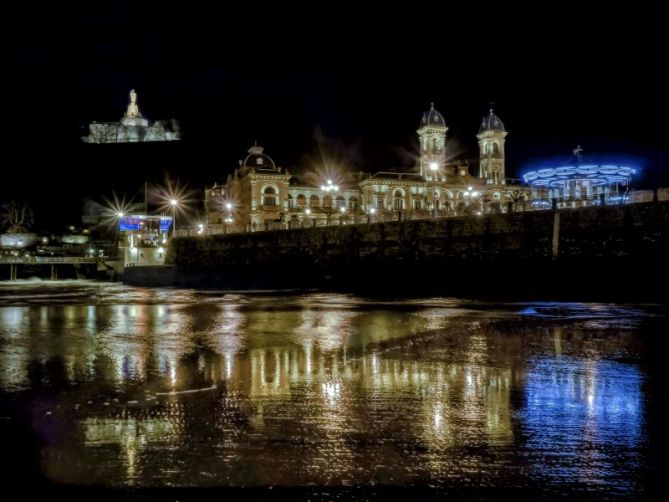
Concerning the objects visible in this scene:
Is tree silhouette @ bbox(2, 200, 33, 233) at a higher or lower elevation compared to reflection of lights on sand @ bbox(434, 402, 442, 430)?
higher

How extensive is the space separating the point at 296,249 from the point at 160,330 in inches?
1389

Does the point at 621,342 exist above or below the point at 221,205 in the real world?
below

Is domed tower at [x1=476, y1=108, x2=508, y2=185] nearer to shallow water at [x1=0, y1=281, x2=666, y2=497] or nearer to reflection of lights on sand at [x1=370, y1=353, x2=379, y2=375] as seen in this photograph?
shallow water at [x1=0, y1=281, x2=666, y2=497]

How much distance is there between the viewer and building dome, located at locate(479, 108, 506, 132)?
132 metres

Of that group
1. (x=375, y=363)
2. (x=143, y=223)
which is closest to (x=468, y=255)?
(x=375, y=363)

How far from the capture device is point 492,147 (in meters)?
130

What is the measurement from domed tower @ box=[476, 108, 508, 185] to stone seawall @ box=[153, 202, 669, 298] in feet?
274

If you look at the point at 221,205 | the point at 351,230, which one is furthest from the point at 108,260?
the point at 351,230

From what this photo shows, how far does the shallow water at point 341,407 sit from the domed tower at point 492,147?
380ft

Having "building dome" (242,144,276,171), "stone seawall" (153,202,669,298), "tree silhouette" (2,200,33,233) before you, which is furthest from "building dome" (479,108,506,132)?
"tree silhouette" (2,200,33,233)

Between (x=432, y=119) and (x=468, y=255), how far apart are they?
9266 centimetres

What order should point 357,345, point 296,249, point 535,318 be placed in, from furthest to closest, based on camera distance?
point 296,249 < point 535,318 < point 357,345

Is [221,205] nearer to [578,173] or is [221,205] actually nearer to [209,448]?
[578,173]

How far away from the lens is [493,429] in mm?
7594
